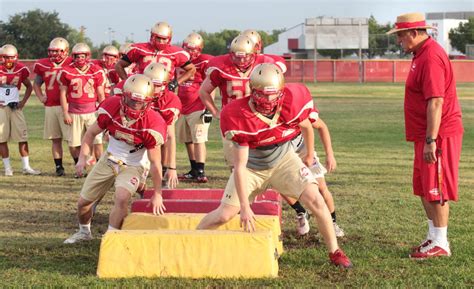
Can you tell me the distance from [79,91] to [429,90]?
20.6 feet

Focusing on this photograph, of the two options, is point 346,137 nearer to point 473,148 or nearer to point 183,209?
point 473,148

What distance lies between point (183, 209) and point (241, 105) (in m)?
1.62

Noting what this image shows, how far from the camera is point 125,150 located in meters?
7.00

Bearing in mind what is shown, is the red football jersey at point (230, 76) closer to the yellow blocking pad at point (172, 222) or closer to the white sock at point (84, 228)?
the yellow blocking pad at point (172, 222)

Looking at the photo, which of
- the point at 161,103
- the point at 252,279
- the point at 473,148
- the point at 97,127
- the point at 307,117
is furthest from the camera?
the point at 473,148

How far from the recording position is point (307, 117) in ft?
20.2

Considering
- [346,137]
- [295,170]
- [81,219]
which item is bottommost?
[346,137]

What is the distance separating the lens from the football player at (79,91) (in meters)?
11.1

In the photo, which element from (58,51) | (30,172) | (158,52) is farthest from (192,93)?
(30,172)

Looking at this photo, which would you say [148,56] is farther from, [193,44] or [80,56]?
[80,56]

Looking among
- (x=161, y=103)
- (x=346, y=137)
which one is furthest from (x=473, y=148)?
(x=161, y=103)

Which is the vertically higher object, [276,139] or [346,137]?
[276,139]

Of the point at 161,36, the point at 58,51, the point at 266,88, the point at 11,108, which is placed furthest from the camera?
the point at 11,108

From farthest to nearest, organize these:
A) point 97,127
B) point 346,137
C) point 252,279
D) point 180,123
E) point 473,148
A: point 346,137
point 473,148
point 180,123
point 97,127
point 252,279
